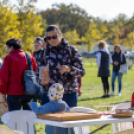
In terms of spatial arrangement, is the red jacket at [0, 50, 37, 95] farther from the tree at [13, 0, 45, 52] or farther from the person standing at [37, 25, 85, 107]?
the tree at [13, 0, 45, 52]

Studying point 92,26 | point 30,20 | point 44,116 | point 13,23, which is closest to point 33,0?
point 30,20

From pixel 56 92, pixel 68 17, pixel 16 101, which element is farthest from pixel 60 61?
pixel 68 17

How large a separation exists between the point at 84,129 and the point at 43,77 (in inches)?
32.6

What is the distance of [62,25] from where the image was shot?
65.3 meters

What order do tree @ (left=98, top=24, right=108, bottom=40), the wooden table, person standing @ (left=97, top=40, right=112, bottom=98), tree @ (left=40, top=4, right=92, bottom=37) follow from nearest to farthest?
the wooden table, person standing @ (left=97, top=40, right=112, bottom=98), tree @ (left=98, top=24, right=108, bottom=40), tree @ (left=40, top=4, right=92, bottom=37)

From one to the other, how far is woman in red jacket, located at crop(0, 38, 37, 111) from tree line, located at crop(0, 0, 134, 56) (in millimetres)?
873

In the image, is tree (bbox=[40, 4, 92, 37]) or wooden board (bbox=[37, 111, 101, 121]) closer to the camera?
wooden board (bbox=[37, 111, 101, 121])

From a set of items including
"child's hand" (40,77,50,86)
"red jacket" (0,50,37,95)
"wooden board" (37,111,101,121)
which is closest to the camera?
"wooden board" (37,111,101,121)

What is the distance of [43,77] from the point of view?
3.59 metres

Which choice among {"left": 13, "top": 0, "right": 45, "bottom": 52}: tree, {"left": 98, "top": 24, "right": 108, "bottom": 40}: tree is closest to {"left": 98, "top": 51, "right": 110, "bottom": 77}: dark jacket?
{"left": 13, "top": 0, "right": 45, "bottom": 52}: tree

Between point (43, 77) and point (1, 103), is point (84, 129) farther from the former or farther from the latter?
point (1, 103)

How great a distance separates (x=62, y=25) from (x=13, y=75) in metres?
61.9

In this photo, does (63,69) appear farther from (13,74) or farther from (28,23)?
(28,23)

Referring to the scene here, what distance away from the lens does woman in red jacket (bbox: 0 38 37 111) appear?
4105mm
